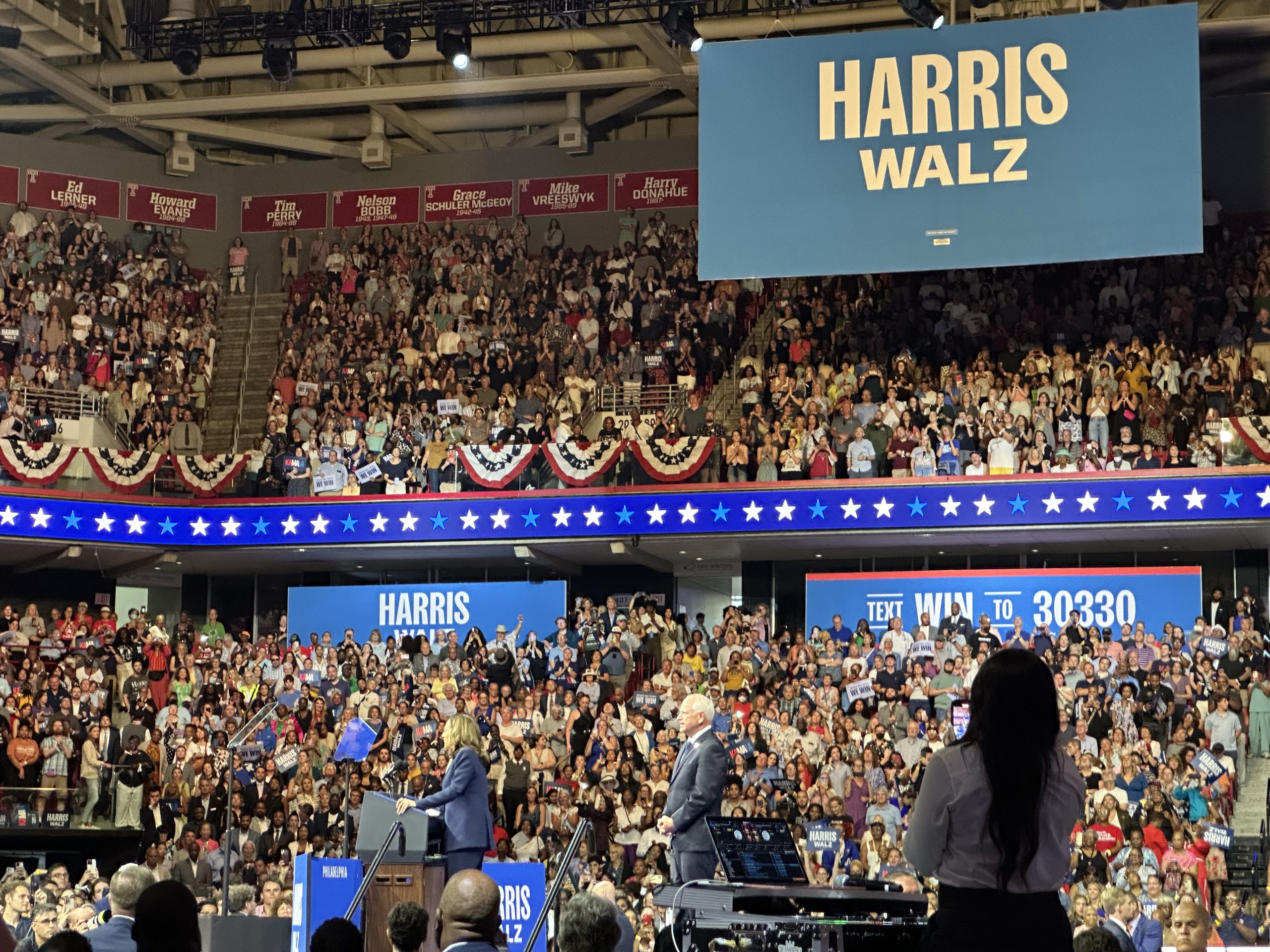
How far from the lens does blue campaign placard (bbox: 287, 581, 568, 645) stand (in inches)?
1019

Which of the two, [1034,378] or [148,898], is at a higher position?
[1034,378]

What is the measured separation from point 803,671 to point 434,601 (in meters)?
7.64

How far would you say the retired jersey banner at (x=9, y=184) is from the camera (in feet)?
98.4

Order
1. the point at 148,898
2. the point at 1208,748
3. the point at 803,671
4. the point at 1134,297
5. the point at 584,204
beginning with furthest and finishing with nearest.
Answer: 1. the point at 584,204
2. the point at 1134,297
3. the point at 803,671
4. the point at 1208,748
5. the point at 148,898

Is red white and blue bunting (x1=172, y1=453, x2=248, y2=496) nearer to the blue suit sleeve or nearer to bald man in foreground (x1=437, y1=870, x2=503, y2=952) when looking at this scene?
the blue suit sleeve

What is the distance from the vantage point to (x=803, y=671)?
68.6 ft

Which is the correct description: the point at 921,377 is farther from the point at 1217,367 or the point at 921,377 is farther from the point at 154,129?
the point at 154,129

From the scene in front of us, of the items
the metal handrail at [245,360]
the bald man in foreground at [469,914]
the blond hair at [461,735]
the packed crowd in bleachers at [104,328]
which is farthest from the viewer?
the metal handrail at [245,360]

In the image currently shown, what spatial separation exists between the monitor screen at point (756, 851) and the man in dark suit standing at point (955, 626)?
13539 millimetres

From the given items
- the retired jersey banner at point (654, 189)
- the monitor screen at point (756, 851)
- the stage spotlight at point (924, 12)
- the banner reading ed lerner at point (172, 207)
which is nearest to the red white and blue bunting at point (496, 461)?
the stage spotlight at point (924, 12)

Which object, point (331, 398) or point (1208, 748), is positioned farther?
point (331, 398)

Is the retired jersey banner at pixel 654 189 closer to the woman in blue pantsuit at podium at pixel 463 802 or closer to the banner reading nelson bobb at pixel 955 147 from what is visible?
the banner reading nelson bobb at pixel 955 147

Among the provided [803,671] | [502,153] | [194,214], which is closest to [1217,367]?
[803,671]

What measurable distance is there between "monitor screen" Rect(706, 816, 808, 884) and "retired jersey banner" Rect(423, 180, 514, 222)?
954 inches
